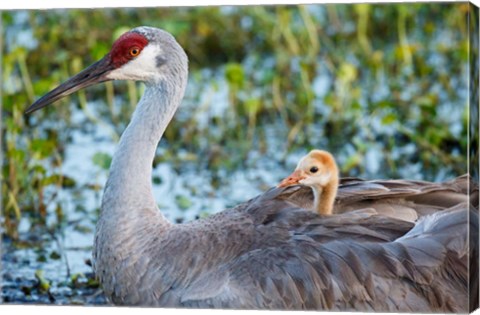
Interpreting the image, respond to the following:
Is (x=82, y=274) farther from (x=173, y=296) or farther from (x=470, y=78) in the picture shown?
(x=470, y=78)

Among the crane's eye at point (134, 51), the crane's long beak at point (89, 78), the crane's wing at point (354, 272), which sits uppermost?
the crane's eye at point (134, 51)

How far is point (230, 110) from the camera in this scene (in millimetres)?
8359

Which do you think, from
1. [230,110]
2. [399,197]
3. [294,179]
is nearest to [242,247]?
[294,179]

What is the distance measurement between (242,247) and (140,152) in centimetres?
60

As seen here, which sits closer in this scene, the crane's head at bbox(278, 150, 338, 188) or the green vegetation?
the crane's head at bbox(278, 150, 338, 188)

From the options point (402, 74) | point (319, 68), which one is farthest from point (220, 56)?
point (402, 74)

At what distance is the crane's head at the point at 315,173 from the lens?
19.1 ft

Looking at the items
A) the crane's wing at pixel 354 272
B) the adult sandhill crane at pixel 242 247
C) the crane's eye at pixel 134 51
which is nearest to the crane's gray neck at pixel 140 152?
the adult sandhill crane at pixel 242 247

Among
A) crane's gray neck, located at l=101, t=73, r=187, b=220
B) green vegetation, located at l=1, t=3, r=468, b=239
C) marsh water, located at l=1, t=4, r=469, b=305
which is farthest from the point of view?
green vegetation, located at l=1, t=3, r=468, b=239

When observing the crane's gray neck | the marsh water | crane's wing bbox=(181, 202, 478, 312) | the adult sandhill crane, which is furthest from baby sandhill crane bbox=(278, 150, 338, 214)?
the marsh water

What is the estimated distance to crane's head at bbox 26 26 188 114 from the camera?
19.1 feet

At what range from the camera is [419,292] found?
5484 mm

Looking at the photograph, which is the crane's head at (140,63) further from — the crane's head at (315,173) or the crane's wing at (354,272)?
the crane's wing at (354,272)

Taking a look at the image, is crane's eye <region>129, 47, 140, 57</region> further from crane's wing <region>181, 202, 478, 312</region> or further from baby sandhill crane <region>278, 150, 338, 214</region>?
crane's wing <region>181, 202, 478, 312</region>
